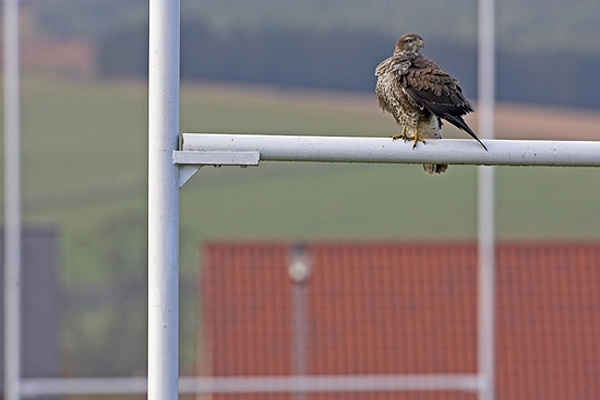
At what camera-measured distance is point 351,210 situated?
13.8 metres

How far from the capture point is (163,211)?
1880 mm

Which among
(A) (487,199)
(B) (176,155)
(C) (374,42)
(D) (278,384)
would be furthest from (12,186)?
(B) (176,155)

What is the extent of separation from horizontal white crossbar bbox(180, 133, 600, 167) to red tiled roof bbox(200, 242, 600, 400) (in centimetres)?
694

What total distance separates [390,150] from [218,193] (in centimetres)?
1206

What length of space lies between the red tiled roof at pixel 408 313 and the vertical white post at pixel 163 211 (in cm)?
691

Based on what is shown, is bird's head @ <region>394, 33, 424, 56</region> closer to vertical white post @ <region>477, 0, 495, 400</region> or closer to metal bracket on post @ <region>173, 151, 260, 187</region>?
metal bracket on post @ <region>173, 151, 260, 187</region>

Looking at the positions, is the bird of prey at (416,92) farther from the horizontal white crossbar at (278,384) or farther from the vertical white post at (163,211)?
the horizontal white crossbar at (278,384)

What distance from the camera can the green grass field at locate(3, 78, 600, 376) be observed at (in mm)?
10344

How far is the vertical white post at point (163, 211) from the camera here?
188 centimetres

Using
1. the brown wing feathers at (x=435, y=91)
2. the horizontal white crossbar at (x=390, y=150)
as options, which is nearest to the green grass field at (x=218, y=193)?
the brown wing feathers at (x=435, y=91)

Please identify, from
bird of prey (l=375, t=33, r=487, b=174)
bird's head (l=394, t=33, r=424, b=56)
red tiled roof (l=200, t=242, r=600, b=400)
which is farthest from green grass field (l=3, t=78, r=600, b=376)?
bird of prey (l=375, t=33, r=487, b=174)

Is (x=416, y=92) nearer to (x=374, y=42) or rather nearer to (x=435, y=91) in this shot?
(x=435, y=91)

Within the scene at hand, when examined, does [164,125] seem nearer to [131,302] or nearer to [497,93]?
[497,93]

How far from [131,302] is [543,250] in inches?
267
